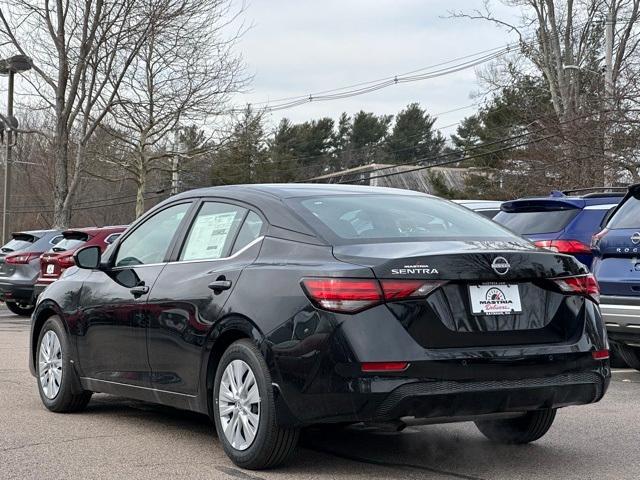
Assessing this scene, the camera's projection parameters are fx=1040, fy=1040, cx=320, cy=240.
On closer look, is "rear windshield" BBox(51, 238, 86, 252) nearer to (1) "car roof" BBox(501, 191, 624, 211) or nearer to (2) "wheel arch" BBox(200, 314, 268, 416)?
(1) "car roof" BBox(501, 191, 624, 211)

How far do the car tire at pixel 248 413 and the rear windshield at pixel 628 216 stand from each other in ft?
15.9

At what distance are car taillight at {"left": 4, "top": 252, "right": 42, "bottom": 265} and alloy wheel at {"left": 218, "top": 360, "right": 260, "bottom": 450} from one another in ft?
46.7

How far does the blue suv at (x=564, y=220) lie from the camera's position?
34.8ft

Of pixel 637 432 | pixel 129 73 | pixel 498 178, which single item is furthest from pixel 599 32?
pixel 637 432

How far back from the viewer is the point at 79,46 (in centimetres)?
3088

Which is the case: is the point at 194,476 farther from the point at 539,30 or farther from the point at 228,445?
the point at 539,30

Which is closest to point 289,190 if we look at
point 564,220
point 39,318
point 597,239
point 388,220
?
point 388,220

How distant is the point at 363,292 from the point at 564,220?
249 inches

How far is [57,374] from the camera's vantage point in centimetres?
751

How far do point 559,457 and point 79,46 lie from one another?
27.3 meters

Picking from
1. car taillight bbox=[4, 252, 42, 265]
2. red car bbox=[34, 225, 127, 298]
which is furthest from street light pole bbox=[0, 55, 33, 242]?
red car bbox=[34, 225, 127, 298]

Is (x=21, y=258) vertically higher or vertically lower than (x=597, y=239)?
lower

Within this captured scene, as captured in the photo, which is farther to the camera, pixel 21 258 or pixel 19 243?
pixel 19 243

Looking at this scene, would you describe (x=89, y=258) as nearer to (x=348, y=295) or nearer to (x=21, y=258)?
(x=348, y=295)
